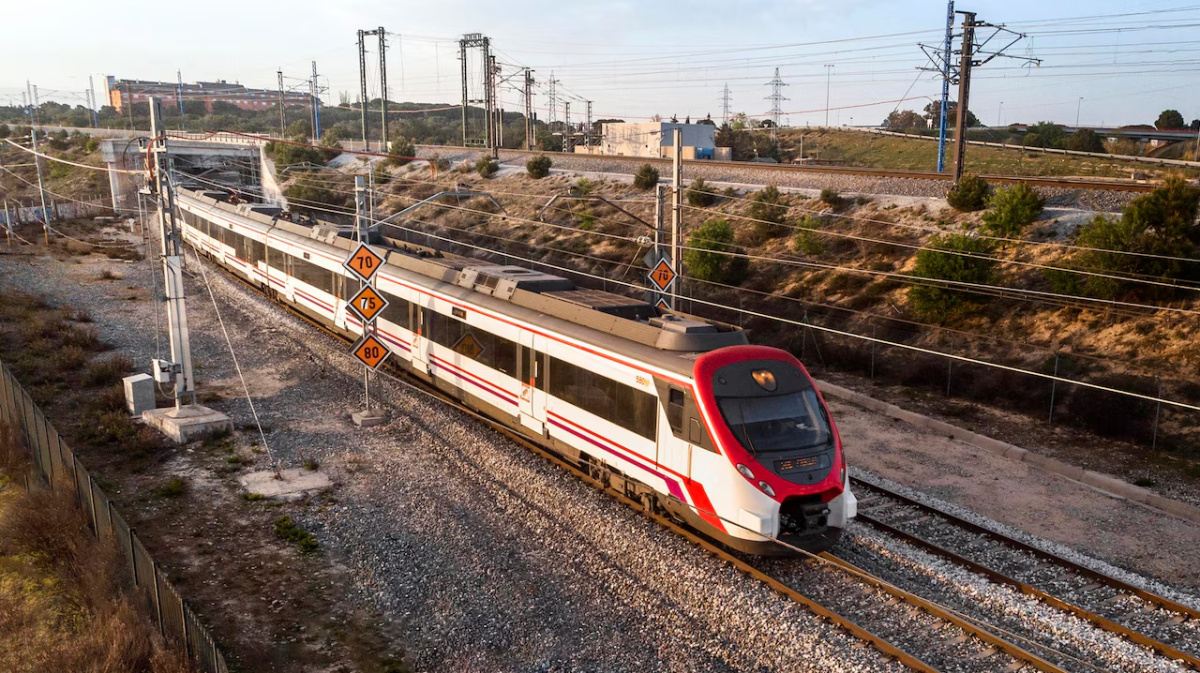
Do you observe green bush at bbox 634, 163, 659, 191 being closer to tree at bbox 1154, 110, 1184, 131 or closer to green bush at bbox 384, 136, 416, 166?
green bush at bbox 384, 136, 416, 166

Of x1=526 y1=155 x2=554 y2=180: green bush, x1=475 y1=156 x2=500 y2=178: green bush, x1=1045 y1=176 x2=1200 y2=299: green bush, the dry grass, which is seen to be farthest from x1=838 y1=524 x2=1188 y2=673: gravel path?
x1=475 y1=156 x2=500 y2=178: green bush

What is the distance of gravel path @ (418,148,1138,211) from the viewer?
2945cm

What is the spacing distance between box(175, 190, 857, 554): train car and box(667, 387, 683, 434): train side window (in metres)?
0.02

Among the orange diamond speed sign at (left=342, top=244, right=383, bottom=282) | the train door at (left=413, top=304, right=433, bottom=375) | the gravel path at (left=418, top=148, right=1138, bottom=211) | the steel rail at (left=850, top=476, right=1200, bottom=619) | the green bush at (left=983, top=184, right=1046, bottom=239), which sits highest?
the gravel path at (left=418, top=148, right=1138, bottom=211)

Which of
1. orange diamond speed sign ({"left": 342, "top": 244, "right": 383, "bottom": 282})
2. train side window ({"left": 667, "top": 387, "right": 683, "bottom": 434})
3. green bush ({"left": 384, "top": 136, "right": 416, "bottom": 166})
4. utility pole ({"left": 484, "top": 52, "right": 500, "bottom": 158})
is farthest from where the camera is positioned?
green bush ({"left": 384, "top": 136, "right": 416, "bottom": 166})

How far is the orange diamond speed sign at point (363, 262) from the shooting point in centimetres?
1889

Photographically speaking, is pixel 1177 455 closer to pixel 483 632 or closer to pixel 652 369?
pixel 652 369

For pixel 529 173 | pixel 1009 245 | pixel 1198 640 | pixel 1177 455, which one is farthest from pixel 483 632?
pixel 529 173

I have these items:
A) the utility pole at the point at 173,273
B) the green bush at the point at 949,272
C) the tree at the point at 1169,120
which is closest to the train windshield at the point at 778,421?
the utility pole at the point at 173,273

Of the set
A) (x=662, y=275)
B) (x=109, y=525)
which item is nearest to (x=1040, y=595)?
(x=662, y=275)

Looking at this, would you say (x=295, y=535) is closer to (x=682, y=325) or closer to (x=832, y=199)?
(x=682, y=325)

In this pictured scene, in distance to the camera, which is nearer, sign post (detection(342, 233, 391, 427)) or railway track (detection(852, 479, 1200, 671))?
railway track (detection(852, 479, 1200, 671))

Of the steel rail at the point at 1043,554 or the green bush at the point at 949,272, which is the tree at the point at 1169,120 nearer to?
the green bush at the point at 949,272

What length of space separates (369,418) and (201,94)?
6675 inches
